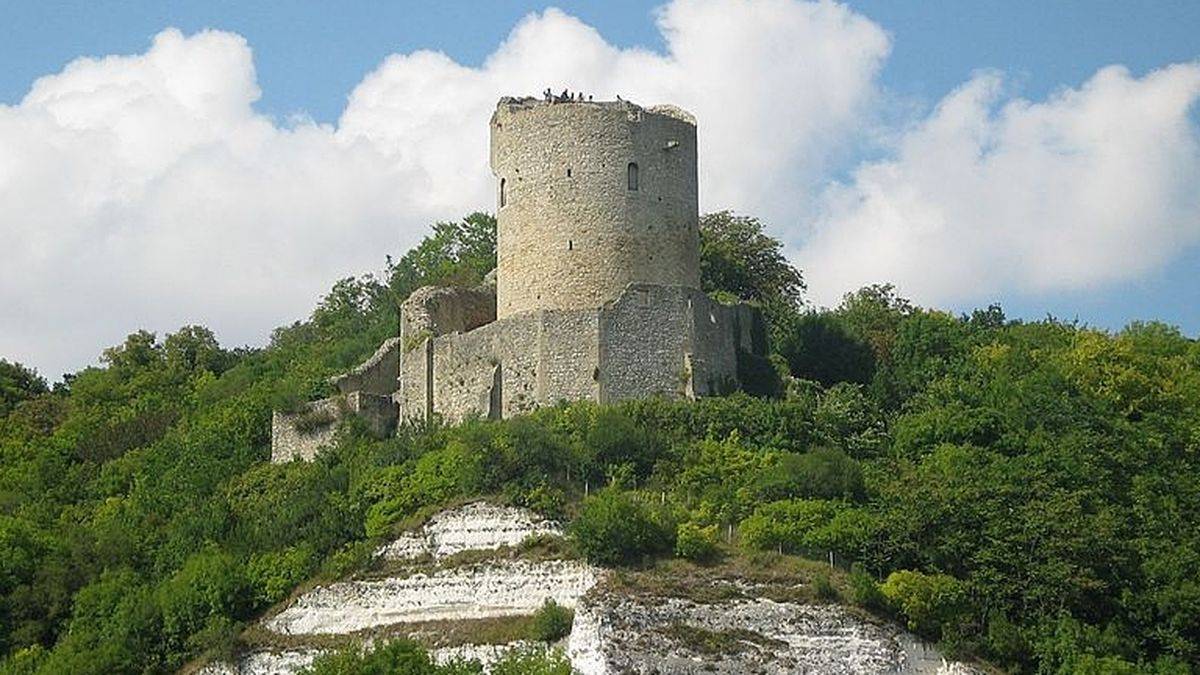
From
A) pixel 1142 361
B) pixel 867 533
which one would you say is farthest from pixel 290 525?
pixel 1142 361

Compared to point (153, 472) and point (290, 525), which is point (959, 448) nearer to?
point (290, 525)

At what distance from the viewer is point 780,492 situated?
52.0 m

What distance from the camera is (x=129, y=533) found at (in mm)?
57531

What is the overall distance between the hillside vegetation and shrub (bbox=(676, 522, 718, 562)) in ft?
0.15

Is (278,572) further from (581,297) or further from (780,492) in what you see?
(780,492)

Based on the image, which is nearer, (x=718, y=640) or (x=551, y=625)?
(x=718, y=640)

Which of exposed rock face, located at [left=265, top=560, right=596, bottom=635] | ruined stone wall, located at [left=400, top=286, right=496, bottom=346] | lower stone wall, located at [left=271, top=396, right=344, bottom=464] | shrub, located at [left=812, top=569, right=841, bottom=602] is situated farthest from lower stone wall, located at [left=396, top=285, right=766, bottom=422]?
shrub, located at [left=812, top=569, right=841, bottom=602]

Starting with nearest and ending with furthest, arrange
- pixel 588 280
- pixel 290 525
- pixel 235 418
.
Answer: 1. pixel 290 525
2. pixel 588 280
3. pixel 235 418

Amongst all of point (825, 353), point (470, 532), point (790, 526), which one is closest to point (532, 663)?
point (470, 532)

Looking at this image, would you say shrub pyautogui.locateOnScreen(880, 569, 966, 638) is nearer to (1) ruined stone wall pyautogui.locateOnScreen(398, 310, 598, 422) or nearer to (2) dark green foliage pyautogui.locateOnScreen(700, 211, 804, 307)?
(1) ruined stone wall pyautogui.locateOnScreen(398, 310, 598, 422)

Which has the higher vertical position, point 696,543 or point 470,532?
point 470,532

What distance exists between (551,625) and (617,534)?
2.51 metres

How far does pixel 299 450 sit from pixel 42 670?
9.60 meters

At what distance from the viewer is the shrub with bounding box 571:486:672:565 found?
49.4 metres
